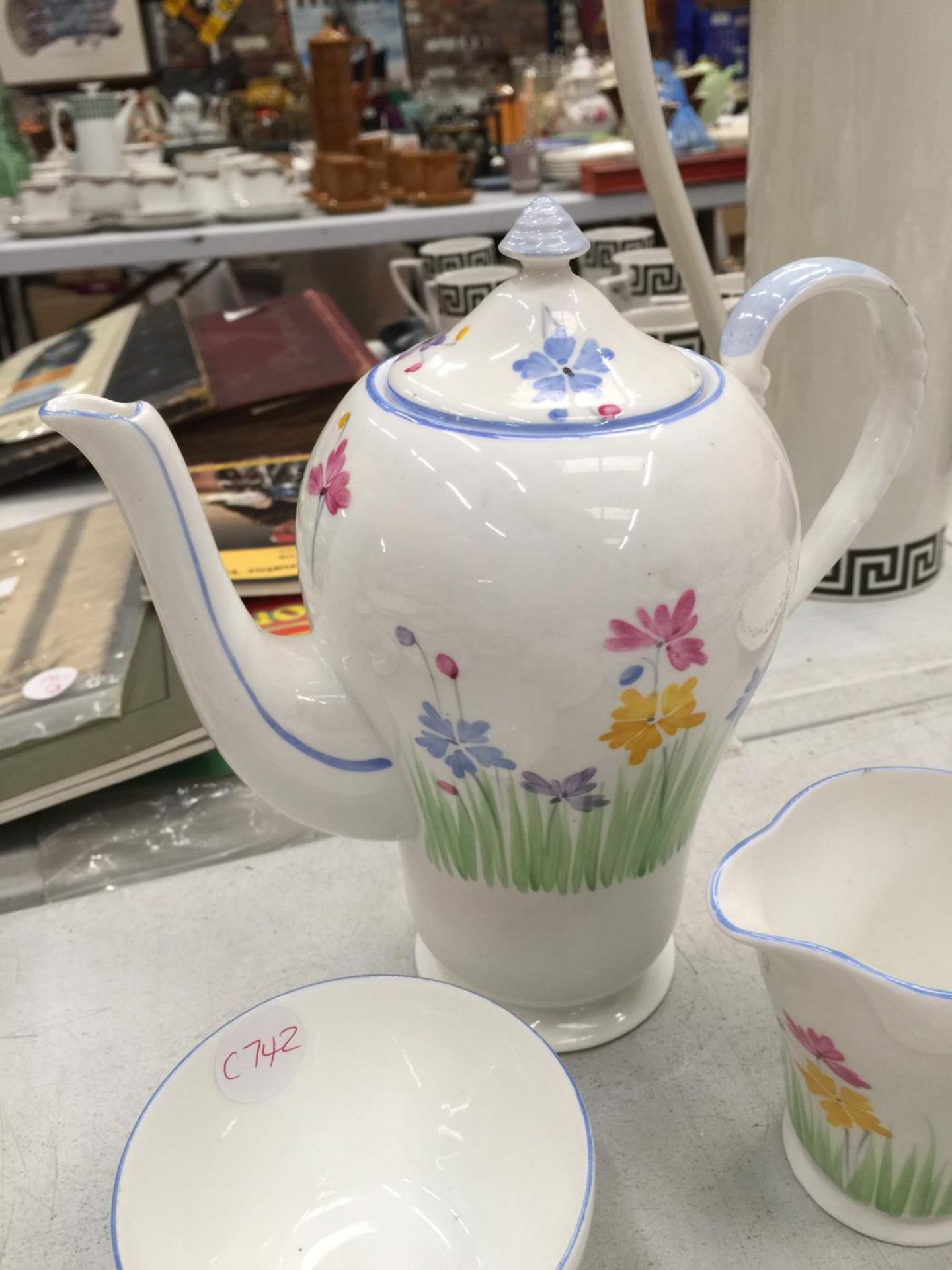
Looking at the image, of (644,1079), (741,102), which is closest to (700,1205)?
(644,1079)

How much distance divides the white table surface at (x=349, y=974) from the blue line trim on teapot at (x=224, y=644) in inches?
5.9

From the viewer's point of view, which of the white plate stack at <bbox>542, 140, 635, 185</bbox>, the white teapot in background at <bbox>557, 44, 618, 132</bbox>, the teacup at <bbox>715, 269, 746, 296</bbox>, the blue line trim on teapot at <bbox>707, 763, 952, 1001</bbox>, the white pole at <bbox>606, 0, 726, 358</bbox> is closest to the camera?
the blue line trim on teapot at <bbox>707, 763, 952, 1001</bbox>

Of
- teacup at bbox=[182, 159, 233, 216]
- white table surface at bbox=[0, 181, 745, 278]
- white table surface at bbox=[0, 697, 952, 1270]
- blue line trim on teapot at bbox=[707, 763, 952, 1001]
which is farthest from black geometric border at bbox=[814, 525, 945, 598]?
teacup at bbox=[182, 159, 233, 216]

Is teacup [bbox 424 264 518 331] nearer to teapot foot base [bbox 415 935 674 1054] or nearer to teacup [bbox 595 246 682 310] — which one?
teacup [bbox 595 246 682 310]

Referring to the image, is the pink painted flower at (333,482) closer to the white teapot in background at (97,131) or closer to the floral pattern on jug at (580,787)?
the floral pattern on jug at (580,787)

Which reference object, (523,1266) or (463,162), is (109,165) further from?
(523,1266)

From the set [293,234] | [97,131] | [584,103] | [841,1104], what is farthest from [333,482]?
[584,103]

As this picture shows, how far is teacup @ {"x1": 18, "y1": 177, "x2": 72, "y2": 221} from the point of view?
1582 mm

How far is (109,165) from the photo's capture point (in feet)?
5.51

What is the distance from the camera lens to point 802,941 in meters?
0.38

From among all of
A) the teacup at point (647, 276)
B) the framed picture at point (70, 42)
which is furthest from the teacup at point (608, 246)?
the framed picture at point (70, 42)

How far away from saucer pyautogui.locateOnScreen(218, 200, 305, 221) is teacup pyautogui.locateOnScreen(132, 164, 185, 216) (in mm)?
66

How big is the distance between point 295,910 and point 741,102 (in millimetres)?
1865

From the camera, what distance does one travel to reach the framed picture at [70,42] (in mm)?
2375
